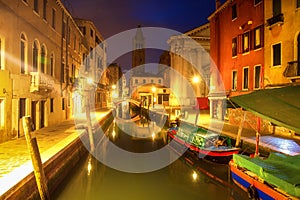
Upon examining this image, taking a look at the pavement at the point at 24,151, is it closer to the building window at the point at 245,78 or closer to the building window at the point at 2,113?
the building window at the point at 2,113

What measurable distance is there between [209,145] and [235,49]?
1007 centimetres

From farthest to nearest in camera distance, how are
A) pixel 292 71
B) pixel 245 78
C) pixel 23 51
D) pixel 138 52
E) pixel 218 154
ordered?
1. pixel 138 52
2. pixel 245 78
3. pixel 23 51
4. pixel 292 71
5. pixel 218 154

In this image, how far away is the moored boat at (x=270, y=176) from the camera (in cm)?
561

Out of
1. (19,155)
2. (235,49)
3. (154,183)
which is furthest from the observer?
(235,49)

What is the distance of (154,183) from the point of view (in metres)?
9.45

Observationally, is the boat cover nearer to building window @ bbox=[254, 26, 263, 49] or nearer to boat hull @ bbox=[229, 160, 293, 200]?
boat hull @ bbox=[229, 160, 293, 200]

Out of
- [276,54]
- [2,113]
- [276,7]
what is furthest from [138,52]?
[2,113]

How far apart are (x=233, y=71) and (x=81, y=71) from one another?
17.2 metres

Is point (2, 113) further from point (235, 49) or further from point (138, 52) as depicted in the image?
point (138, 52)

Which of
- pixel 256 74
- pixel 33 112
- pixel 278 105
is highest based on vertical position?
pixel 256 74

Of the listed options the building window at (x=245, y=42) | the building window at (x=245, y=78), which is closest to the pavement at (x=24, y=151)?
the building window at (x=245, y=78)

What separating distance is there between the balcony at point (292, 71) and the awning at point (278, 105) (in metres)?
6.68

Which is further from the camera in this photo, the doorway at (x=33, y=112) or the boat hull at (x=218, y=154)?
the doorway at (x=33, y=112)

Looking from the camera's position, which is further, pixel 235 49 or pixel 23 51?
→ pixel 235 49
